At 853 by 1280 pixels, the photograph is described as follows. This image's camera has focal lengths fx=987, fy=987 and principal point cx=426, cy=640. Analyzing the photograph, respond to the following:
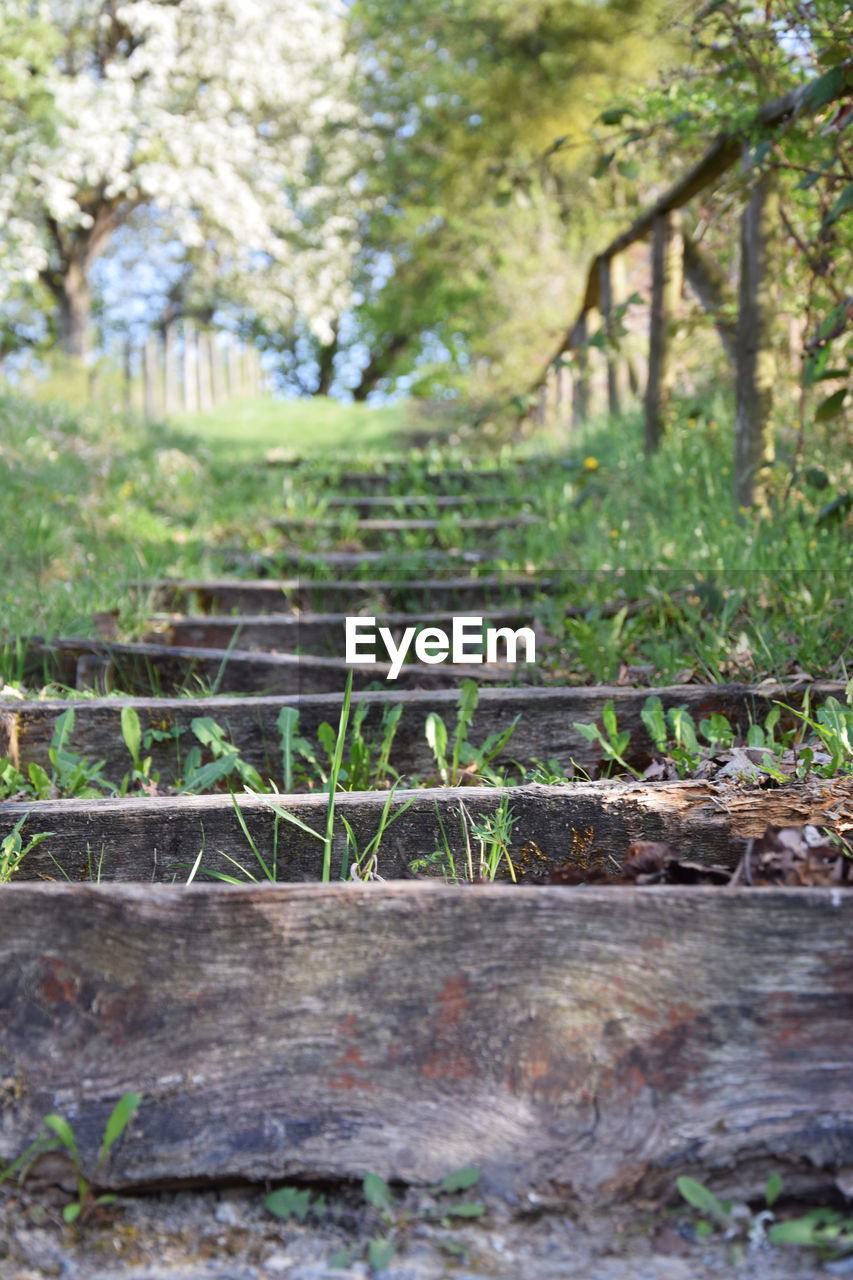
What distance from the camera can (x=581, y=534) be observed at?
13.8 ft

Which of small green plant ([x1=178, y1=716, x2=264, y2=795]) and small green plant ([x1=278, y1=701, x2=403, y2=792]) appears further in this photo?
small green plant ([x1=278, y1=701, x2=403, y2=792])

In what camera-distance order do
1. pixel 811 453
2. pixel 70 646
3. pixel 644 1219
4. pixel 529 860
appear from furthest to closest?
pixel 811 453
pixel 70 646
pixel 529 860
pixel 644 1219

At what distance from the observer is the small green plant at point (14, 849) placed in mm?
1566

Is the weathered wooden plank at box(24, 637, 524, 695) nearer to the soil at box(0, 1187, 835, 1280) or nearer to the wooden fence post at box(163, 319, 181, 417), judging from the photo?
the soil at box(0, 1187, 835, 1280)

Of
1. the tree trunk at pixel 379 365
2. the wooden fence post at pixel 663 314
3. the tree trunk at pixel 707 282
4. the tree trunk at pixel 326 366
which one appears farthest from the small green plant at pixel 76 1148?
the tree trunk at pixel 326 366

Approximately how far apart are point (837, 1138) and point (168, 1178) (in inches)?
29.3

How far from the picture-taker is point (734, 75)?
329 centimetres

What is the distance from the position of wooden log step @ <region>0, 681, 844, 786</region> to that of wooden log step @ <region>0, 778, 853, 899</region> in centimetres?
45

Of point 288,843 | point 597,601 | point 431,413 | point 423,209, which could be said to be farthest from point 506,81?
point 288,843

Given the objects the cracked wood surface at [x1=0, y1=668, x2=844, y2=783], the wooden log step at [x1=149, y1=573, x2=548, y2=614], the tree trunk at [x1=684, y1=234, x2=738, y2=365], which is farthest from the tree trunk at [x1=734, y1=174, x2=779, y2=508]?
the cracked wood surface at [x1=0, y1=668, x2=844, y2=783]

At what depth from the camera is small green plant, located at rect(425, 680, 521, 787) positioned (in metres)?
1.93

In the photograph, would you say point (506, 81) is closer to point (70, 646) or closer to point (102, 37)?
point (102, 37)

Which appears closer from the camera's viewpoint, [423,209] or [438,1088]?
[438,1088]
